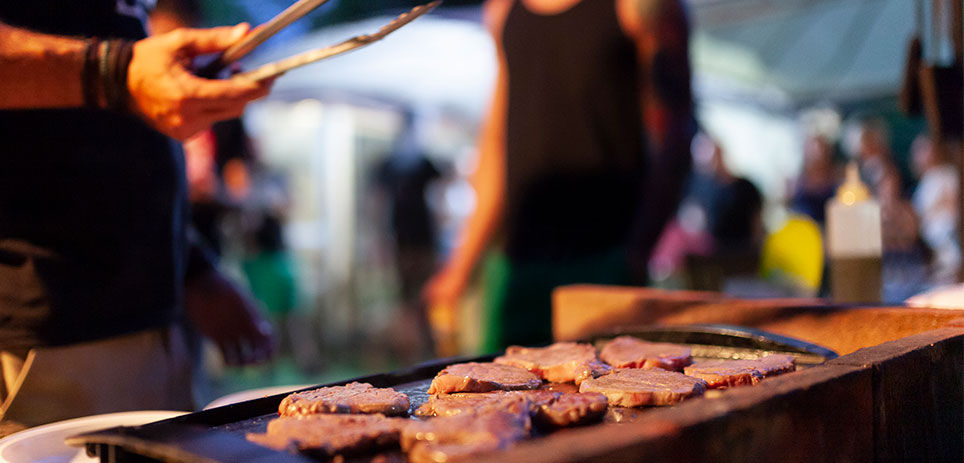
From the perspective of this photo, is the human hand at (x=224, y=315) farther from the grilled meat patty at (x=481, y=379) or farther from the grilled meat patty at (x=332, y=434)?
the grilled meat patty at (x=332, y=434)

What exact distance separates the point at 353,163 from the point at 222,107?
22.4 ft

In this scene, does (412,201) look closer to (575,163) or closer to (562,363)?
(575,163)

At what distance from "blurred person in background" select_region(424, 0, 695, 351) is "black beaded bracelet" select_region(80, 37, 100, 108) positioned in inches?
64.4

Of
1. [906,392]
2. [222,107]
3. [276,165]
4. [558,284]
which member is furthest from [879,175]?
[276,165]

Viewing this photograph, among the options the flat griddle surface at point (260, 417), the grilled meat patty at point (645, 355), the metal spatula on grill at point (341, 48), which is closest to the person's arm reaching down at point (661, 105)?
the flat griddle surface at point (260, 417)

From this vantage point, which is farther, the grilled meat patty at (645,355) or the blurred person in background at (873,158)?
the blurred person in background at (873,158)

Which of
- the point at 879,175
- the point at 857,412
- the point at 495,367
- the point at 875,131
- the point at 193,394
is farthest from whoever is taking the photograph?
the point at 875,131

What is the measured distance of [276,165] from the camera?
8117 millimetres

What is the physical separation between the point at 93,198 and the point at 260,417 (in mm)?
683

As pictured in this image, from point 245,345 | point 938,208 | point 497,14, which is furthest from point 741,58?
point 245,345

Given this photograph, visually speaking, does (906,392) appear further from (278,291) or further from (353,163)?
(353,163)

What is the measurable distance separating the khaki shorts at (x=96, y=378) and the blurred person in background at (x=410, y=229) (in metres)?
4.72

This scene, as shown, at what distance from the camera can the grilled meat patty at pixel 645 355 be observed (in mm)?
1232

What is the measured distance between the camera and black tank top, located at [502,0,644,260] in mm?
2650
